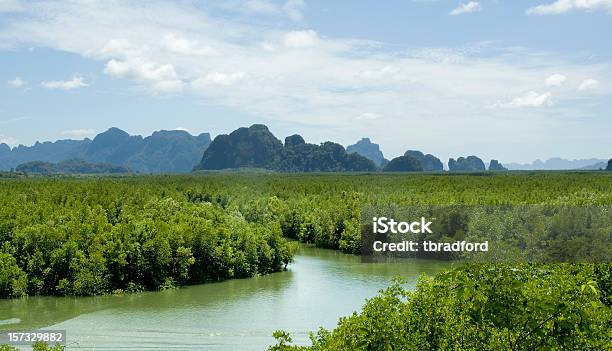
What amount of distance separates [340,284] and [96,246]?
1652 cm

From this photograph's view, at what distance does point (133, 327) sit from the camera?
30.8 meters

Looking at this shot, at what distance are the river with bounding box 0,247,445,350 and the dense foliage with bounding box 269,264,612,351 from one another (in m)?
15.5

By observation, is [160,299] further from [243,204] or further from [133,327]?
[243,204]

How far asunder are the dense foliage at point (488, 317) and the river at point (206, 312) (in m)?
15.5

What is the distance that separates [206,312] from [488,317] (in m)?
24.9

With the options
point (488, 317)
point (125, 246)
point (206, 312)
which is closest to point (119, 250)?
point (125, 246)

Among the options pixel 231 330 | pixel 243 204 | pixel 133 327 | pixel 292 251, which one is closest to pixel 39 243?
pixel 133 327

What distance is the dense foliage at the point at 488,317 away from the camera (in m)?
10.7

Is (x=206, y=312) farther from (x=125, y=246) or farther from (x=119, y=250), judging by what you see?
(x=125, y=246)

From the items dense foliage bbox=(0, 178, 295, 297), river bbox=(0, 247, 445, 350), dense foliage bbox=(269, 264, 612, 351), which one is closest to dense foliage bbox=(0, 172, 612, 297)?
dense foliage bbox=(0, 178, 295, 297)

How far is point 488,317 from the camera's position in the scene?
11.7m

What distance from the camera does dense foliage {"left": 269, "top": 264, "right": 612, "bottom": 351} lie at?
10688mm

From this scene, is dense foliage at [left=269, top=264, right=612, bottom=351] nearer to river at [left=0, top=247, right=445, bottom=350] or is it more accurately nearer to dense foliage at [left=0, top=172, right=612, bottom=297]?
river at [left=0, top=247, right=445, bottom=350]

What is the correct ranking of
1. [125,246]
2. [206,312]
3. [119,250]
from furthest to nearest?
1. [125,246]
2. [119,250]
3. [206,312]
